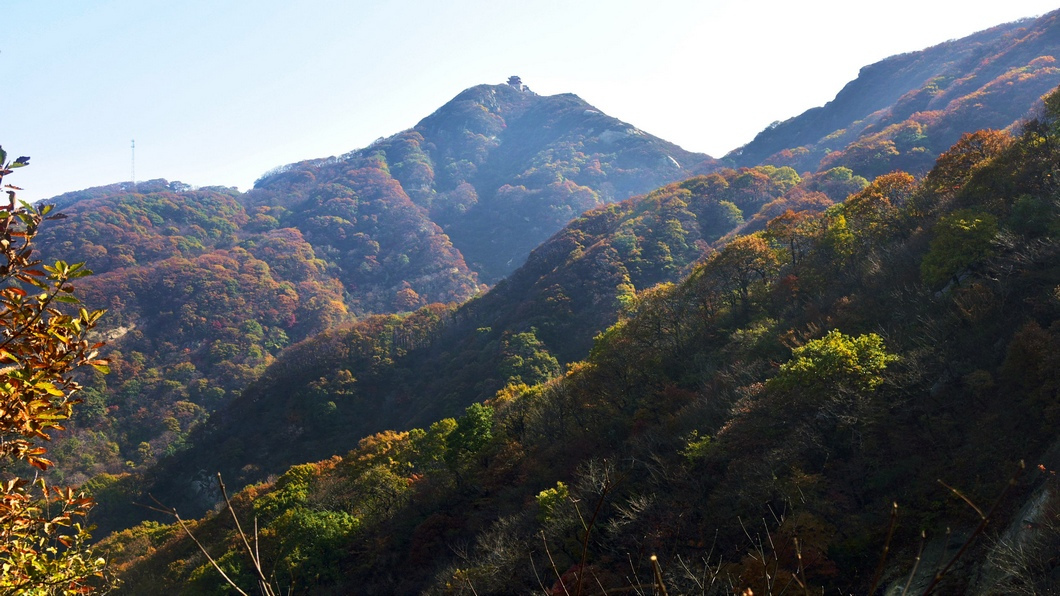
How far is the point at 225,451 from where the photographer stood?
7362 cm

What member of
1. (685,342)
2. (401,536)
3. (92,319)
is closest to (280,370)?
(401,536)

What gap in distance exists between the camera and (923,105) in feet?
367

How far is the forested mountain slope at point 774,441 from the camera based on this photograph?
56.9 feet

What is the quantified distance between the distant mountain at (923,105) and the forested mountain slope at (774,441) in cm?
5243

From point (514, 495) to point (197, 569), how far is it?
18029mm

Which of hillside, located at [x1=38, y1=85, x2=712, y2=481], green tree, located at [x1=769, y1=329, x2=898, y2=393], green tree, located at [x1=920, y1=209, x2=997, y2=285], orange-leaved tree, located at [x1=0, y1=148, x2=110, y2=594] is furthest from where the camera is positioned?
hillside, located at [x1=38, y1=85, x2=712, y2=481]

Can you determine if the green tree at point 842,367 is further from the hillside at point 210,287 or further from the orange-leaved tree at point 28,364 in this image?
the hillside at point 210,287

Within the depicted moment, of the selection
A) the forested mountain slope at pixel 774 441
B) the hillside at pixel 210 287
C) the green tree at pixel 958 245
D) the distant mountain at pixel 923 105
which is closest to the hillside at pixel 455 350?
the hillside at pixel 210 287

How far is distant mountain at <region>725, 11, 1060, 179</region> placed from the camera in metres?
84.1

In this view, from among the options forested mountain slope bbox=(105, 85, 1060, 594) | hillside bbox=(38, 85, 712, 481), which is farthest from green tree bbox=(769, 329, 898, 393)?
hillside bbox=(38, 85, 712, 481)

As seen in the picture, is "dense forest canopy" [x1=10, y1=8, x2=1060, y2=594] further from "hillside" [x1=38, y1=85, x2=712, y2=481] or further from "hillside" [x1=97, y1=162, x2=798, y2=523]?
"hillside" [x1=38, y1=85, x2=712, y2=481]

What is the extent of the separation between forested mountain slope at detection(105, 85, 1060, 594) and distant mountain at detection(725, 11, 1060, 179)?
52.4 m

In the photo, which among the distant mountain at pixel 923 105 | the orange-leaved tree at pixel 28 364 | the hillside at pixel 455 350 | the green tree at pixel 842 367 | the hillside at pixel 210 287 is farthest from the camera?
the hillside at pixel 210 287

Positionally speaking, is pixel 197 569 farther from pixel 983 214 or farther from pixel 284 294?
pixel 284 294
